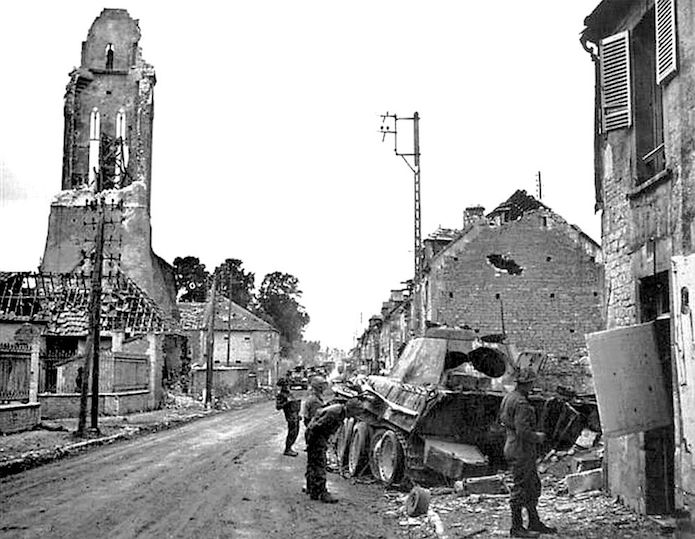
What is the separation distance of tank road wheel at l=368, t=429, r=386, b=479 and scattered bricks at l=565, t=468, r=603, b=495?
335cm

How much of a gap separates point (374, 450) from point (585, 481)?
12.2 feet

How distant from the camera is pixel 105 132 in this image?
54969 mm

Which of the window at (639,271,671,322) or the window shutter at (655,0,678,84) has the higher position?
the window shutter at (655,0,678,84)

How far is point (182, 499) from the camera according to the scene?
10.9 metres

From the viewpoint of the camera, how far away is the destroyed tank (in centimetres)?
1211

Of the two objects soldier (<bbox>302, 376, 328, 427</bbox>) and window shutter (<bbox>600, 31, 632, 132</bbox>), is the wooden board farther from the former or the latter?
soldier (<bbox>302, 376, 328, 427</bbox>)

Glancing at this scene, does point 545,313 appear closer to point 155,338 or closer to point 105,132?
point 155,338

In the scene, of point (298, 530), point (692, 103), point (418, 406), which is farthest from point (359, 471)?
point (692, 103)

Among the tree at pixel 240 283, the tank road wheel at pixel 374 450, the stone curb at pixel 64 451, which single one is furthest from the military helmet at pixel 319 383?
the tree at pixel 240 283

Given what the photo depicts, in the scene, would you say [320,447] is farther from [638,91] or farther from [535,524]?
[638,91]

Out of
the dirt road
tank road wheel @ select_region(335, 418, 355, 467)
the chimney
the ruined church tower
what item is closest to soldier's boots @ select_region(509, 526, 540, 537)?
the dirt road

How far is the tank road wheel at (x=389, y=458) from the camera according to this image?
1265 cm

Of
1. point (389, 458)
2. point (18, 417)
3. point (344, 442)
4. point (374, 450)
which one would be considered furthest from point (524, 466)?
point (18, 417)

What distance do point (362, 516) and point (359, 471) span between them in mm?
3767
